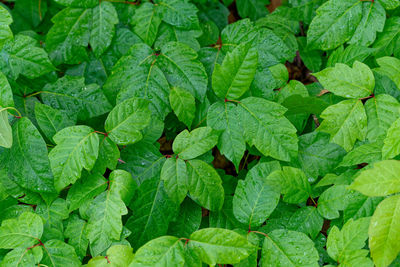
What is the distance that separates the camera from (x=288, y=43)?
6.57 feet

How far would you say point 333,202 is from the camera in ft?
4.73

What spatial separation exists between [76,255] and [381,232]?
1.12 meters

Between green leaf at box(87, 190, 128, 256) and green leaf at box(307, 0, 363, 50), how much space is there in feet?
4.03

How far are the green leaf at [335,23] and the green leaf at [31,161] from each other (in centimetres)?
137

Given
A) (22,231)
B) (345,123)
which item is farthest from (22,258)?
(345,123)

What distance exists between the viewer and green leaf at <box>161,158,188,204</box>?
146 centimetres

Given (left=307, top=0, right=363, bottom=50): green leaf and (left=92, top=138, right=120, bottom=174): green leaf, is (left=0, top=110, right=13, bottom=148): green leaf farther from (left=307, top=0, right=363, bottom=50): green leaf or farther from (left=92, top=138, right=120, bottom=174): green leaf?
(left=307, top=0, right=363, bottom=50): green leaf

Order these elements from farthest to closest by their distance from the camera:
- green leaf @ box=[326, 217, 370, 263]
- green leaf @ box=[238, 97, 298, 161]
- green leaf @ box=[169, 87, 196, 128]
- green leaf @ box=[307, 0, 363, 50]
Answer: green leaf @ box=[307, 0, 363, 50]
green leaf @ box=[169, 87, 196, 128]
green leaf @ box=[238, 97, 298, 161]
green leaf @ box=[326, 217, 370, 263]

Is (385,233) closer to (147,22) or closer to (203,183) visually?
(203,183)

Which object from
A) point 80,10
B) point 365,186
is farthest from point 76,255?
point 80,10

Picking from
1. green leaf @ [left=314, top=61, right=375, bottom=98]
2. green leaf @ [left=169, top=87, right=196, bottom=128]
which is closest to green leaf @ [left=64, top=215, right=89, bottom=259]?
green leaf @ [left=169, top=87, right=196, bottom=128]

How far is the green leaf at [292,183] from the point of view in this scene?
1.44 meters

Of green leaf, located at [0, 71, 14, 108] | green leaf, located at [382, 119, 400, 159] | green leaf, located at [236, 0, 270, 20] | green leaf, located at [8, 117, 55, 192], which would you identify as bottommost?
green leaf, located at [8, 117, 55, 192]

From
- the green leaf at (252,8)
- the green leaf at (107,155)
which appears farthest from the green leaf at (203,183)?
the green leaf at (252,8)
